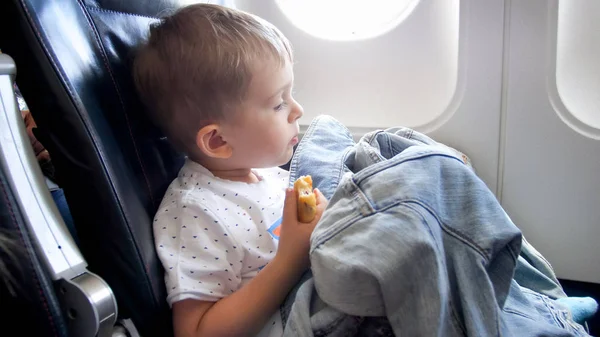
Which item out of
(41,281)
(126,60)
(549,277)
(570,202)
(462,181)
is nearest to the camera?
(41,281)

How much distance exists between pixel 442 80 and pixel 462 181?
80cm

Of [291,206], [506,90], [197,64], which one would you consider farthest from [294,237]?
[506,90]

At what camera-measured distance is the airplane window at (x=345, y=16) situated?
143cm

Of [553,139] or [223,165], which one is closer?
[223,165]

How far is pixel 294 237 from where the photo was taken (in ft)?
2.48

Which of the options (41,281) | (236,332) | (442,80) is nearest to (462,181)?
(236,332)

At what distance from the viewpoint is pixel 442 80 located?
1.39 m

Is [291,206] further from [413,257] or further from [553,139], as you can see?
[553,139]

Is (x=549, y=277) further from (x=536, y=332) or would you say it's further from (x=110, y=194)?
(x=110, y=194)

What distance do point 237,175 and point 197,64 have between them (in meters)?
0.24

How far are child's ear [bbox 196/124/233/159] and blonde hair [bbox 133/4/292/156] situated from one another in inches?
0.7

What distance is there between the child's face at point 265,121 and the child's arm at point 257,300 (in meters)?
0.14

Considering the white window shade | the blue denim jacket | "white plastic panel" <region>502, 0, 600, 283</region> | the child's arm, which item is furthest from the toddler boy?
"white plastic panel" <region>502, 0, 600, 283</region>

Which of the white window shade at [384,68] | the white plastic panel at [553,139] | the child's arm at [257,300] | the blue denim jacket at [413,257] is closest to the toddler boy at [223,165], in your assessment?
the child's arm at [257,300]
